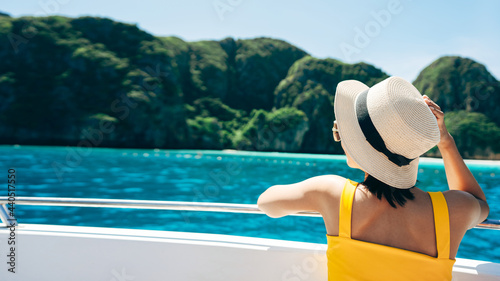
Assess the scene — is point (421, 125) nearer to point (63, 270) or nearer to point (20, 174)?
point (63, 270)

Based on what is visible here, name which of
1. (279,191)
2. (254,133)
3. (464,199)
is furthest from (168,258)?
(254,133)

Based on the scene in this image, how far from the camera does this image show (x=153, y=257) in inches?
56.5

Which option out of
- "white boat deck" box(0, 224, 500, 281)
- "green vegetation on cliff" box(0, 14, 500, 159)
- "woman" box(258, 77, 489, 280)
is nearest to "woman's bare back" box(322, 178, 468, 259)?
"woman" box(258, 77, 489, 280)

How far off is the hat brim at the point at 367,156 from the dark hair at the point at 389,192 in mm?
22

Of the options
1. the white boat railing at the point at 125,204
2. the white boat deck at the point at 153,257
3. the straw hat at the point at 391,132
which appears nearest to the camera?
the straw hat at the point at 391,132

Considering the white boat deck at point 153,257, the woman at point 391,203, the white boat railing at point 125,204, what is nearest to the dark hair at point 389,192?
the woman at point 391,203

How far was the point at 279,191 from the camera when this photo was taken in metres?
0.95

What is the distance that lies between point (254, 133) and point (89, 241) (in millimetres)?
64690

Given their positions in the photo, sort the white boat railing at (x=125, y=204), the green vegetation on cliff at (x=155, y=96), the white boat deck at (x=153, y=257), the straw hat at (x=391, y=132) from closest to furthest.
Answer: the straw hat at (x=391, y=132), the white boat deck at (x=153, y=257), the white boat railing at (x=125, y=204), the green vegetation on cliff at (x=155, y=96)

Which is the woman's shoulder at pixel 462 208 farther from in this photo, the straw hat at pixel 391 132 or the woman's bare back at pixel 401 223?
the straw hat at pixel 391 132

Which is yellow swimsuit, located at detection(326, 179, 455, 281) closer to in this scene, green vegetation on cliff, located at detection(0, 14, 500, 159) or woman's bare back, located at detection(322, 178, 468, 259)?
woman's bare back, located at detection(322, 178, 468, 259)

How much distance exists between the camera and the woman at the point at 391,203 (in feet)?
2.57

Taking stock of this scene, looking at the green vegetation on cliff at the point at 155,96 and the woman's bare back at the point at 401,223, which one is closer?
the woman's bare back at the point at 401,223

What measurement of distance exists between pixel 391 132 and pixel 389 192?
6.4 inches
